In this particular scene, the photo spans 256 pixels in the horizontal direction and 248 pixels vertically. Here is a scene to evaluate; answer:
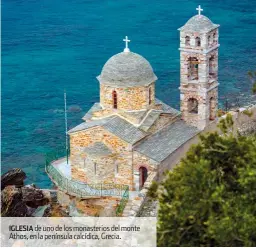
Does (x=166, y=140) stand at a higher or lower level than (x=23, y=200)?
higher

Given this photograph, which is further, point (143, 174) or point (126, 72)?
point (126, 72)

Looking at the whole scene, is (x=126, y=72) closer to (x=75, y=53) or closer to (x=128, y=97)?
(x=128, y=97)

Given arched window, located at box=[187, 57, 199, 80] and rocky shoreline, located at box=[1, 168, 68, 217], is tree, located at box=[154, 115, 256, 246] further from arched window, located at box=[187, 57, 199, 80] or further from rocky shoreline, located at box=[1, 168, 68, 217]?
arched window, located at box=[187, 57, 199, 80]

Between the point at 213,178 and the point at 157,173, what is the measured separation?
13.4m

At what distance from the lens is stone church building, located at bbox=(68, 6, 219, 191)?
1687 inches

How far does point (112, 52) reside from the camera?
8394 centimetres

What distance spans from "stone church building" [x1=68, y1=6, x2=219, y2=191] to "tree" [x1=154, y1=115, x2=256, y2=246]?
12.3 meters

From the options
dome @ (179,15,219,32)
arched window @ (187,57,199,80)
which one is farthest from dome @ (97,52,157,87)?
dome @ (179,15,219,32)

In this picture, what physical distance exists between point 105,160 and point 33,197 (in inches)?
273

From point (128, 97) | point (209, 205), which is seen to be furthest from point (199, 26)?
point (209, 205)

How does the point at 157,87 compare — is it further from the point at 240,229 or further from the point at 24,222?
the point at 240,229

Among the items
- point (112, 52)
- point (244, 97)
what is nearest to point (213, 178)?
point (244, 97)

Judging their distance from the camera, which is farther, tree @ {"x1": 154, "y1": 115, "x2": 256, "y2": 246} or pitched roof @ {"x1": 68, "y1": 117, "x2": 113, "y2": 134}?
pitched roof @ {"x1": 68, "y1": 117, "x2": 113, "y2": 134}

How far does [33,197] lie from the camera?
4750cm
